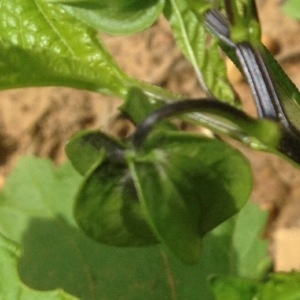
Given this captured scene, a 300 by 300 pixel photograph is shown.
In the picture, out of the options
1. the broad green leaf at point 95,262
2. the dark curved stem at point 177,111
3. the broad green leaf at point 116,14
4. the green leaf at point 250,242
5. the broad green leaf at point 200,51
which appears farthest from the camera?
the green leaf at point 250,242

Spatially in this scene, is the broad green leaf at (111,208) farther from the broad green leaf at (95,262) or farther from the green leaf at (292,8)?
the green leaf at (292,8)

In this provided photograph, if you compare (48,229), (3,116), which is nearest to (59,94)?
(3,116)

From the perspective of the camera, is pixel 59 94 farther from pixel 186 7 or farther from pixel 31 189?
pixel 186 7

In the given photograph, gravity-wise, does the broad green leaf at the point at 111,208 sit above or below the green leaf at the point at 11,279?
above

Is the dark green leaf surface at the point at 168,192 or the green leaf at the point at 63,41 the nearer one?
the dark green leaf surface at the point at 168,192

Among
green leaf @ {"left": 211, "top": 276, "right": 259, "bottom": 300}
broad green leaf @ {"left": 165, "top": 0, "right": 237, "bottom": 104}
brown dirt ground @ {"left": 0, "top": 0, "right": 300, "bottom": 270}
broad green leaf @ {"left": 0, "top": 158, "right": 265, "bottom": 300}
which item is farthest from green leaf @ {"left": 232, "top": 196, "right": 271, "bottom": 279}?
green leaf @ {"left": 211, "top": 276, "right": 259, "bottom": 300}

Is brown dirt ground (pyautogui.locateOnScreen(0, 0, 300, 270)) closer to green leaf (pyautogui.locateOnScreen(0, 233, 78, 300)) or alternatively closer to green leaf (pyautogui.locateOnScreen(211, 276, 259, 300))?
green leaf (pyautogui.locateOnScreen(0, 233, 78, 300))

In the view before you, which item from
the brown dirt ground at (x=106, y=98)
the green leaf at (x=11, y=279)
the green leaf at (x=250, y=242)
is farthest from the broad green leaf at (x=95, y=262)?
the brown dirt ground at (x=106, y=98)
